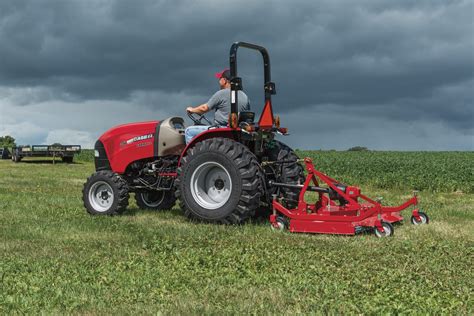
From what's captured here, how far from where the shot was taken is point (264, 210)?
8.81 m

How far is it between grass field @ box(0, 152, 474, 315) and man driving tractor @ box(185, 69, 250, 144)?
1636 mm

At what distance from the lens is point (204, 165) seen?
8.11m

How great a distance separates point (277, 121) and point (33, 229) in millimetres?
4028

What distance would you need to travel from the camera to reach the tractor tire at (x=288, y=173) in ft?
27.7

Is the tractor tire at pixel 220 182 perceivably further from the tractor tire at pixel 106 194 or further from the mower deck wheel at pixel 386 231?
the mower deck wheel at pixel 386 231

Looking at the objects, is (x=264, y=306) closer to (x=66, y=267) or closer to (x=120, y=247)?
(x=66, y=267)

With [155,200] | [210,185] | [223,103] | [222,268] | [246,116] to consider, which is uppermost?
[223,103]

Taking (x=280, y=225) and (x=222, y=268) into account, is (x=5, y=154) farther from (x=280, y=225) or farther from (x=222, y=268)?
(x=222, y=268)

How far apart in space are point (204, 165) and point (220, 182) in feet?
1.28

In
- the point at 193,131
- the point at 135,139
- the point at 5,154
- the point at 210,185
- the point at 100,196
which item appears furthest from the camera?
the point at 5,154

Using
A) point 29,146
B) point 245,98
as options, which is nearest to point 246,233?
point 245,98

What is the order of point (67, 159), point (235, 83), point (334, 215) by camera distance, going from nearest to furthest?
point (334, 215) → point (235, 83) → point (67, 159)

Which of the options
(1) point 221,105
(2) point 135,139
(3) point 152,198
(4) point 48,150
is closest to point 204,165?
(1) point 221,105

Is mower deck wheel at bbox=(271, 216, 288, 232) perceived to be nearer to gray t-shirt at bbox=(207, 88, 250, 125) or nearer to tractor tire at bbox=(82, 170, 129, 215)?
gray t-shirt at bbox=(207, 88, 250, 125)
